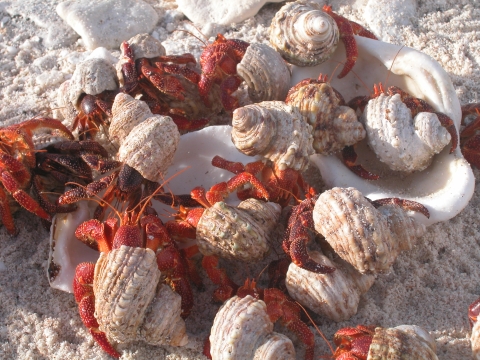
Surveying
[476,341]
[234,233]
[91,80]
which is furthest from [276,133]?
[476,341]

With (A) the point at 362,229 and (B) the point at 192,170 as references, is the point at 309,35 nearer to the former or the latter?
(B) the point at 192,170

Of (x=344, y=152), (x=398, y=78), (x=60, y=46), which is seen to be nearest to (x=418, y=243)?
(x=344, y=152)

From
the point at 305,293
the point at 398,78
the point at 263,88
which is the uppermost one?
the point at 263,88

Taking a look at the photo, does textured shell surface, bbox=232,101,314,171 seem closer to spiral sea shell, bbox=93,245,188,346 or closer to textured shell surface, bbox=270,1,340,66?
textured shell surface, bbox=270,1,340,66

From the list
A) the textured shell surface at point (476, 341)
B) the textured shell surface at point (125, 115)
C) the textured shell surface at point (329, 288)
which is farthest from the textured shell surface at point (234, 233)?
the textured shell surface at point (476, 341)

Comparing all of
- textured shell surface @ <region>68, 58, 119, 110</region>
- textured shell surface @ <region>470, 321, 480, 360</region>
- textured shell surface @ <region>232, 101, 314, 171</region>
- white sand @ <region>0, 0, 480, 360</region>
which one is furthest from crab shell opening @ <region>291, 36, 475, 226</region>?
textured shell surface @ <region>68, 58, 119, 110</region>

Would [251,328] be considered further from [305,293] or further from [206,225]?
[206,225]
